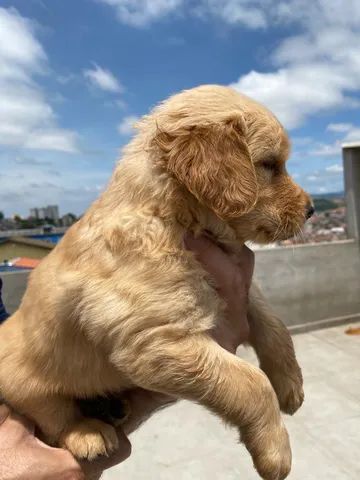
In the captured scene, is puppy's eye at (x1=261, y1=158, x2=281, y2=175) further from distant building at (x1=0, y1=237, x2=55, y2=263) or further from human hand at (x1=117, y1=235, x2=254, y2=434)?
distant building at (x1=0, y1=237, x2=55, y2=263)

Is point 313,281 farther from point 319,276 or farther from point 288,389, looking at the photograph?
point 288,389

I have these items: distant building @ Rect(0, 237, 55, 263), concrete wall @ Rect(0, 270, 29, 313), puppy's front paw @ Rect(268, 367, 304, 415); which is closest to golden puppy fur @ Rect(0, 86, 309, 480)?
puppy's front paw @ Rect(268, 367, 304, 415)

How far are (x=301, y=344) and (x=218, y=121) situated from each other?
5.99m

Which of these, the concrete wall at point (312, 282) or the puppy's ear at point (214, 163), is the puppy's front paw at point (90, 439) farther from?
the concrete wall at point (312, 282)

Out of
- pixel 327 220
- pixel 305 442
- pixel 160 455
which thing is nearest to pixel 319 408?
pixel 305 442

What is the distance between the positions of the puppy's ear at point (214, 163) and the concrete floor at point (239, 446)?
95.6 inches

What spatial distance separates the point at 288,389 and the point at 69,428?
1.06 metres

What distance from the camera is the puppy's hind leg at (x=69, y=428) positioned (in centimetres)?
199

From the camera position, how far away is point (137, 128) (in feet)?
6.91

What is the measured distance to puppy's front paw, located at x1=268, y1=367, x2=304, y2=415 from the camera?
2219 millimetres

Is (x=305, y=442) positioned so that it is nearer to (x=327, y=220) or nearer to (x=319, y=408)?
(x=319, y=408)

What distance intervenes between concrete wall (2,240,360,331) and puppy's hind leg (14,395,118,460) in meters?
5.61

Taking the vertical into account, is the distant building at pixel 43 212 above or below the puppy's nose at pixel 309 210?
above

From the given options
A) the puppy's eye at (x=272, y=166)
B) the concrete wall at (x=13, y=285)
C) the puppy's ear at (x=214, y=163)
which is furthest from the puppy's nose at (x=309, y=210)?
the concrete wall at (x=13, y=285)
